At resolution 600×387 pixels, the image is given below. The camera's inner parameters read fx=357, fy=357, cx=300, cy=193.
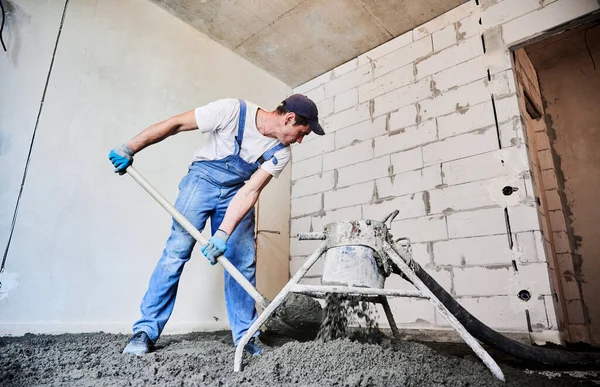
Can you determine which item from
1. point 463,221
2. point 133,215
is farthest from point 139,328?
point 463,221

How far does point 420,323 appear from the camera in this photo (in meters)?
2.32

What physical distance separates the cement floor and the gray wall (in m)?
0.61

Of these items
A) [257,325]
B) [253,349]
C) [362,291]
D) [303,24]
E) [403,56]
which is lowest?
[253,349]

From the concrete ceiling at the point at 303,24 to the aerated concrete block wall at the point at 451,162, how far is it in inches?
6.2

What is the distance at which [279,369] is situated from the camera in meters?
1.06

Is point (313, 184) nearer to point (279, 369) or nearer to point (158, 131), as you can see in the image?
point (158, 131)

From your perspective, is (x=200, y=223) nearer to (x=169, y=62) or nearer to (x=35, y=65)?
(x=35, y=65)

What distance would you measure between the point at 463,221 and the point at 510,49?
1.18 metres

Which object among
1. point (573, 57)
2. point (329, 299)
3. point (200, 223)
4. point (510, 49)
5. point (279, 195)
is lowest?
point (329, 299)

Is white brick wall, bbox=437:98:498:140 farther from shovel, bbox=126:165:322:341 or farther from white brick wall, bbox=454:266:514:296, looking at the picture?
shovel, bbox=126:165:322:341

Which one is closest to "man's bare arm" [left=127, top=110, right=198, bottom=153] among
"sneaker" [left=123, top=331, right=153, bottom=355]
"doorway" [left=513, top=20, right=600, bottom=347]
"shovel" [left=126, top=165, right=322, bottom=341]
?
"shovel" [left=126, top=165, right=322, bottom=341]

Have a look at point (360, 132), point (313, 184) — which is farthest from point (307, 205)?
point (360, 132)

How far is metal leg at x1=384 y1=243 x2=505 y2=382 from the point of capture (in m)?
1.08

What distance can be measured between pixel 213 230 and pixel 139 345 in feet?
1.89
